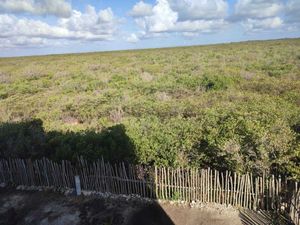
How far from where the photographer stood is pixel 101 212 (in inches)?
293

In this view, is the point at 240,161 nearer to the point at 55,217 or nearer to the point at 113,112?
the point at 55,217

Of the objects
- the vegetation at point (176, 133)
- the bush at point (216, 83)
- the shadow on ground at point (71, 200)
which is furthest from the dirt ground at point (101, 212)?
the bush at point (216, 83)

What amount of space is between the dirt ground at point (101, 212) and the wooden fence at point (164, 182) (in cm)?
29

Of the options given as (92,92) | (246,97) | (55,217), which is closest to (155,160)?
(55,217)

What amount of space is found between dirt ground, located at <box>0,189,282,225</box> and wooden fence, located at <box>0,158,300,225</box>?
0.95ft

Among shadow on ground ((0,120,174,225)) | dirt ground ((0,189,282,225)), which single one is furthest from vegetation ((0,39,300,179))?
dirt ground ((0,189,282,225))

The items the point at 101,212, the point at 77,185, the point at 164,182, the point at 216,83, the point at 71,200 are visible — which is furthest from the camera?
the point at 216,83

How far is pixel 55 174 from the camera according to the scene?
854cm

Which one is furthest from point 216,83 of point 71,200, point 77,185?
point 71,200

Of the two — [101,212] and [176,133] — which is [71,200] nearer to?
[101,212]

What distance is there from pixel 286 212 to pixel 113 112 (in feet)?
31.9

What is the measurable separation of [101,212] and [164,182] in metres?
1.67

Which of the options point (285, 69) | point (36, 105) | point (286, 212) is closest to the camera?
point (286, 212)

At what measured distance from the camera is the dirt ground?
6957 mm
